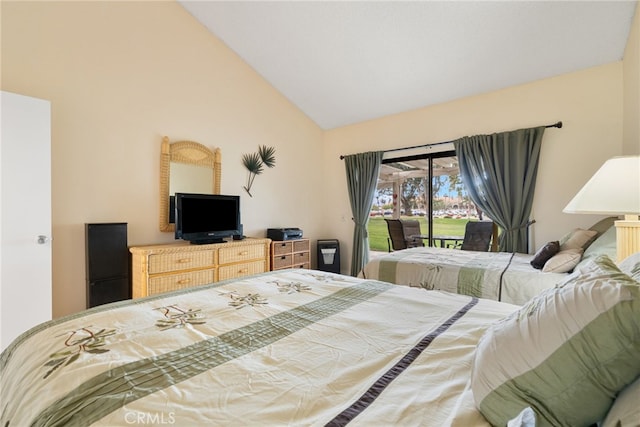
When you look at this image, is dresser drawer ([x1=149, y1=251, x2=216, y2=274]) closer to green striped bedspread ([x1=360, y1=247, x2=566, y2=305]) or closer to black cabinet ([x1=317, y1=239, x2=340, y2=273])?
green striped bedspread ([x1=360, y1=247, x2=566, y2=305])

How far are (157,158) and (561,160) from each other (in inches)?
176

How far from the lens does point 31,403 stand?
2.22 feet

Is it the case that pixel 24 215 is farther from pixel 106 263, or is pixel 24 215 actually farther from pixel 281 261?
pixel 281 261

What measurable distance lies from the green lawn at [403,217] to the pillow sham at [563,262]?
184cm

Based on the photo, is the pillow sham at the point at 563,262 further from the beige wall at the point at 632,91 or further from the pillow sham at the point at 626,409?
the pillow sham at the point at 626,409

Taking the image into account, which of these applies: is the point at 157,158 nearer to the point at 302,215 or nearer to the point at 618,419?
the point at 302,215

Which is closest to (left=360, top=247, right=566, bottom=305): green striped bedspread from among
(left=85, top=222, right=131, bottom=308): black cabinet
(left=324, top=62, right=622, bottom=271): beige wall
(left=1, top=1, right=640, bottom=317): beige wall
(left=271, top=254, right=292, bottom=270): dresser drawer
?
(left=324, top=62, right=622, bottom=271): beige wall

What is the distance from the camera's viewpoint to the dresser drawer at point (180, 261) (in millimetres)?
2680

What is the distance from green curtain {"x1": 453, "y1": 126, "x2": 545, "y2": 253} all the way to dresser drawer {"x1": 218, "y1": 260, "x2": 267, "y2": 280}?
2842 millimetres

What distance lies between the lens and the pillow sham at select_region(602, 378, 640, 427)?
46 cm

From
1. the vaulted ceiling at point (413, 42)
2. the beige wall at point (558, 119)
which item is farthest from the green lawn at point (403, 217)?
the vaulted ceiling at point (413, 42)

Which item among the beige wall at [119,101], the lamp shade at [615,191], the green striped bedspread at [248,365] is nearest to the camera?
the green striped bedspread at [248,365]

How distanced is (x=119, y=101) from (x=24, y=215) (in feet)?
4.52

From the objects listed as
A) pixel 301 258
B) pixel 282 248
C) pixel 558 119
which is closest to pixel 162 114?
pixel 282 248
